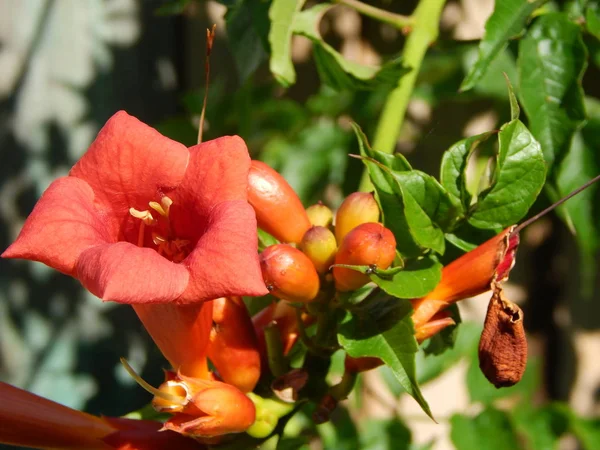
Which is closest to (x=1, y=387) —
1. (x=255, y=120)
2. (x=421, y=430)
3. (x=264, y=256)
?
(x=264, y=256)

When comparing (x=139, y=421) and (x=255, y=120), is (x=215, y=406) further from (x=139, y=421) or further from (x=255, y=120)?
(x=255, y=120)

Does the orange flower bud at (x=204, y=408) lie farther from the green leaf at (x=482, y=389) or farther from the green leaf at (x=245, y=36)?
the green leaf at (x=482, y=389)

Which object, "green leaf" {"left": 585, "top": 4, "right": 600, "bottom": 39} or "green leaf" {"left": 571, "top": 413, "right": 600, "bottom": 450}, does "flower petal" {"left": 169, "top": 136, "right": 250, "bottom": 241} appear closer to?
"green leaf" {"left": 585, "top": 4, "right": 600, "bottom": 39}

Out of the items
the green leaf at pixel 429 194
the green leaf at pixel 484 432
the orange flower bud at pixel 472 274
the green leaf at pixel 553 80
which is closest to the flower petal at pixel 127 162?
the green leaf at pixel 429 194

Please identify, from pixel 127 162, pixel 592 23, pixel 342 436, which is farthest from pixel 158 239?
pixel 342 436

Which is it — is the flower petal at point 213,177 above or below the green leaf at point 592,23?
below
